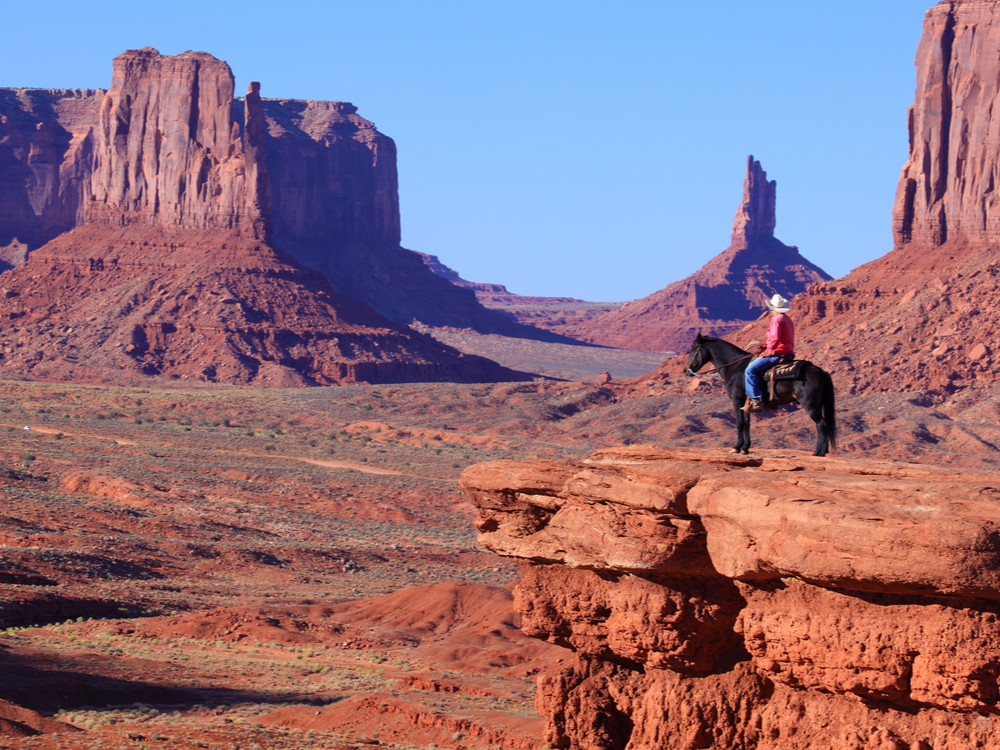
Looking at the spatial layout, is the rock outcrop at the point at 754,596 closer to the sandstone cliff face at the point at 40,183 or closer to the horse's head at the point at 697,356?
the horse's head at the point at 697,356

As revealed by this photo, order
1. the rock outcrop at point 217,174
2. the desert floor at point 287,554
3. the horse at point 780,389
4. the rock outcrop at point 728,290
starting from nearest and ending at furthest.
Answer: the horse at point 780,389
the desert floor at point 287,554
the rock outcrop at point 217,174
the rock outcrop at point 728,290

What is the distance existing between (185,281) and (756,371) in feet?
287

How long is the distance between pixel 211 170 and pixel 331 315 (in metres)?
15.8

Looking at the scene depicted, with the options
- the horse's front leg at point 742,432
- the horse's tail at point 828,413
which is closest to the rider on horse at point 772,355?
the horse's front leg at point 742,432

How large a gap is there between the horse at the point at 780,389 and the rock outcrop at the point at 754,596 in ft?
3.04

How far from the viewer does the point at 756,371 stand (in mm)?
14336

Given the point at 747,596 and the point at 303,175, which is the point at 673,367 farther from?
the point at 303,175

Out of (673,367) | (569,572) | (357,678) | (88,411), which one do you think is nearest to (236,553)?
(357,678)

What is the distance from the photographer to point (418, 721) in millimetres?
17219

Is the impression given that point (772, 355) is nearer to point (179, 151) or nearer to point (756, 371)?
point (756, 371)

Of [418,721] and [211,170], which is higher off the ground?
[211,170]

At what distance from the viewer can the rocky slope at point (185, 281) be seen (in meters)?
92.0

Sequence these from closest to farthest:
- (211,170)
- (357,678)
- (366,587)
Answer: (357,678) < (366,587) < (211,170)

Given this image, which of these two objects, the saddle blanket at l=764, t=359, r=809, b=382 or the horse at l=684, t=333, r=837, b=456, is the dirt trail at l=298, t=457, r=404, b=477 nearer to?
the horse at l=684, t=333, r=837, b=456
